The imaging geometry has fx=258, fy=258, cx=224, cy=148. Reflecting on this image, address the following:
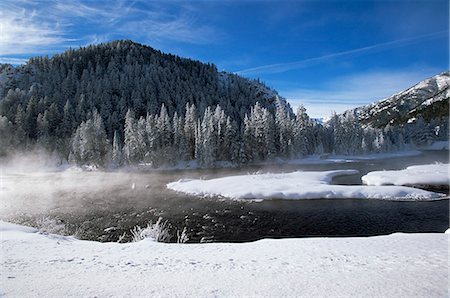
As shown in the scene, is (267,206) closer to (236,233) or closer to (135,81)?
(236,233)

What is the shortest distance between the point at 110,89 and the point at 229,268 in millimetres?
142257

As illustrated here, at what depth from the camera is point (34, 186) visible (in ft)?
143

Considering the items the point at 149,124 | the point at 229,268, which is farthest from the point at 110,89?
the point at 229,268

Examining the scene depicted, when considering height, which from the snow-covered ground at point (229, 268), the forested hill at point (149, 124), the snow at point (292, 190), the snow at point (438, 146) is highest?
the forested hill at point (149, 124)

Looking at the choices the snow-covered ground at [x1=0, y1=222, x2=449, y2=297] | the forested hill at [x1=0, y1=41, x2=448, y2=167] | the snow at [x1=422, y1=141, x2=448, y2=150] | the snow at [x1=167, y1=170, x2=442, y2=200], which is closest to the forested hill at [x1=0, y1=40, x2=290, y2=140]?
the forested hill at [x1=0, y1=41, x2=448, y2=167]

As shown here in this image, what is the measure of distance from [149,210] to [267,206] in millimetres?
12579

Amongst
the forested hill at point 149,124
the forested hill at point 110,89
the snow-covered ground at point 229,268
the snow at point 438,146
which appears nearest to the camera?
the snow-covered ground at point 229,268

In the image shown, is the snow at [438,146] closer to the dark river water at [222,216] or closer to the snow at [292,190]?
the snow at [292,190]

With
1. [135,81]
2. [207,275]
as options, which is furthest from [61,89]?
[207,275]

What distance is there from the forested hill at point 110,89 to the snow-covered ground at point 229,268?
9272 cm

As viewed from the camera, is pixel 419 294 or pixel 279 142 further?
pixel 279 142

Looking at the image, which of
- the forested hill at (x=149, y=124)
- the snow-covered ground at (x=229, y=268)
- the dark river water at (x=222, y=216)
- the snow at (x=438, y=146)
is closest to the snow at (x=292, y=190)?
the dark river water at (x=222, y=216)

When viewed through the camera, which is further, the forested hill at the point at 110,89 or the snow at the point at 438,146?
the snow at the point at 438,146

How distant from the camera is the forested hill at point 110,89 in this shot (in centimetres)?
9988
